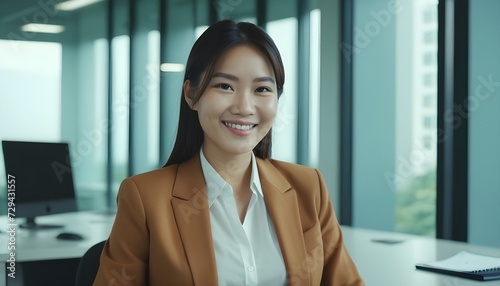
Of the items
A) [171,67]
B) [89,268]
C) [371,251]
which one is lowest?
[371,251]

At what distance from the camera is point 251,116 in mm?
1540

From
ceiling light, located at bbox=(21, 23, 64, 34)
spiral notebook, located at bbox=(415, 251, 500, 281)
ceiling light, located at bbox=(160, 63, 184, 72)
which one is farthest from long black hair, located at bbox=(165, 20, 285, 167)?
ceiling light, located at bbox=(160, 63, 184, 72)

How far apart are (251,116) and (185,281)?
430 millimetres

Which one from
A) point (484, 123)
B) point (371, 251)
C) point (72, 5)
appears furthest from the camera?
point (72, 5)

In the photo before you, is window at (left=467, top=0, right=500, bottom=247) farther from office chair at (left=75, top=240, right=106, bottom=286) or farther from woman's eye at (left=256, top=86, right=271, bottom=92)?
office chair at (left=75, top=240, right=106, bottom=286)

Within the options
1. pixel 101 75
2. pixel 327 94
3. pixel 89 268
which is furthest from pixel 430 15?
pixel 101 75

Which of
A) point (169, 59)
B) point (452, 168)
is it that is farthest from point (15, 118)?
point (452, 168)

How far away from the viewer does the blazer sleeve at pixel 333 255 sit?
5.31ft

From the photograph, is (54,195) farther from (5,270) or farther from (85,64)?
(85,64)

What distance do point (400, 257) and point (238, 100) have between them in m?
1.36

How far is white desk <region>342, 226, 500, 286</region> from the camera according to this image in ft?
6.84

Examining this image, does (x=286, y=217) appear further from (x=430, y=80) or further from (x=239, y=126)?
(x=430, y=80)

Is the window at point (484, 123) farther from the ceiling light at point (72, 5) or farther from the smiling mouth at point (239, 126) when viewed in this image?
the ceiling light at point (72, 5)

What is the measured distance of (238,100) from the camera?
4.99 ft
